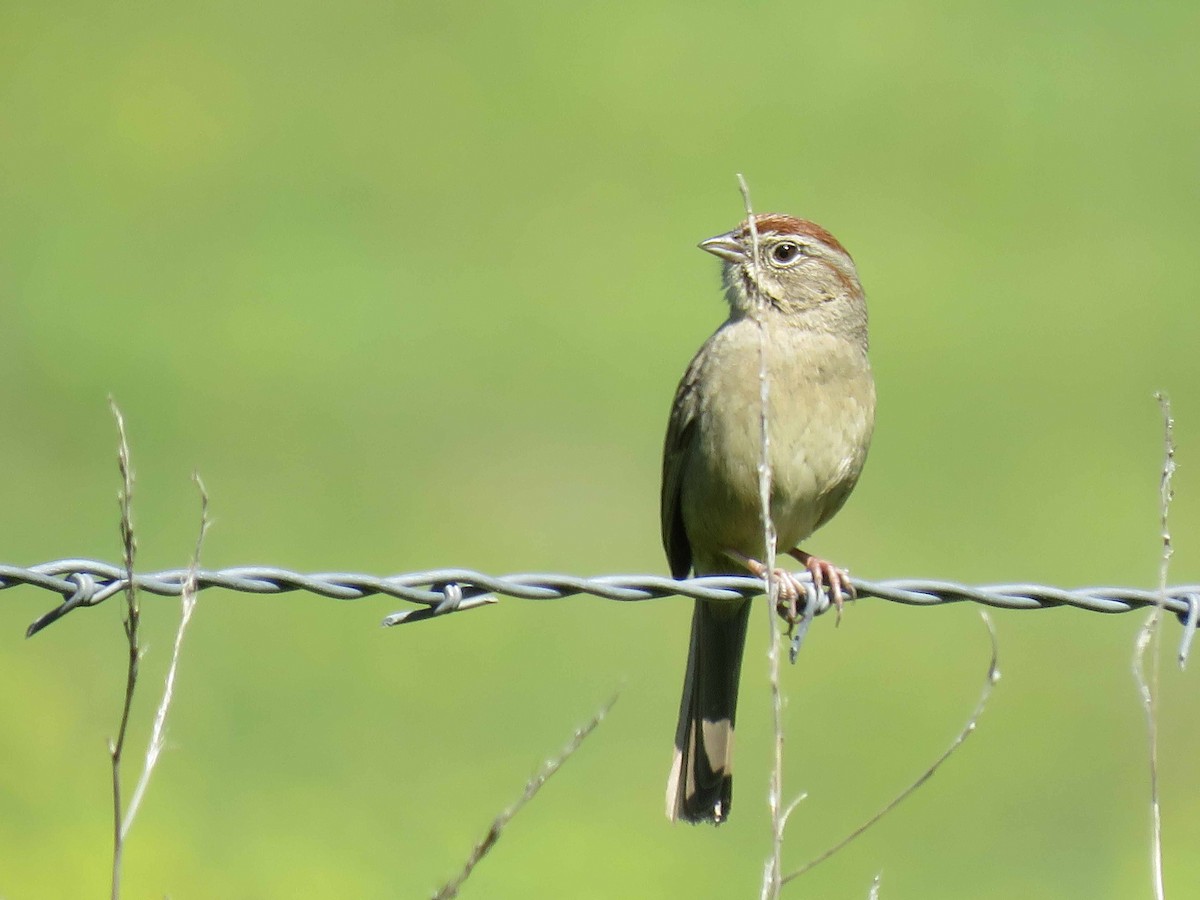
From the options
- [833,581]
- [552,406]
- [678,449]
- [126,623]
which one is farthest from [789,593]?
[552,406]

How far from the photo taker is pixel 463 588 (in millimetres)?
4082

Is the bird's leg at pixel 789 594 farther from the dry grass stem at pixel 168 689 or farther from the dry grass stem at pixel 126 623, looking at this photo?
the dry grass stem at pixel 126 623

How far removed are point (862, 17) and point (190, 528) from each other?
11.8 metres

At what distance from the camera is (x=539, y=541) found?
13.2 m

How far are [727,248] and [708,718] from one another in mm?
1784

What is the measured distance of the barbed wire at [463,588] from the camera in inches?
149

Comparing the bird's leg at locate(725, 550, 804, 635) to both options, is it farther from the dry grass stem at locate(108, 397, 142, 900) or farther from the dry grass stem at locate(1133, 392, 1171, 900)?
the dry grass stem at locate(108, 397, 142, 900)

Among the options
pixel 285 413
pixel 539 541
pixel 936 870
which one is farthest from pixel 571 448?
pixel 936 870

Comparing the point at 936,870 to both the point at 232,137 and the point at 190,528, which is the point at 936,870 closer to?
the point at 190,528

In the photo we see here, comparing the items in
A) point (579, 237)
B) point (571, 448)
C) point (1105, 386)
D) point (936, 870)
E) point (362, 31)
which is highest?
point (362, 31)

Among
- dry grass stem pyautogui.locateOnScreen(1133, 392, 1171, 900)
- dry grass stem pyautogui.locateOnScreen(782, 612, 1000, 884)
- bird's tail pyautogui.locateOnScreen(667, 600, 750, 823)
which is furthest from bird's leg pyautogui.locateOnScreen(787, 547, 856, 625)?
dry grass stem pyautogui.locateOnScreen(1133, 392, 1171, 900)

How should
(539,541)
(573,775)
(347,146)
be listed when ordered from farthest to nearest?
(347,146) < (539,541) < (573,775)

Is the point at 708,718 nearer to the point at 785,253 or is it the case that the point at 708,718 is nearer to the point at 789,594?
the point at 789,594

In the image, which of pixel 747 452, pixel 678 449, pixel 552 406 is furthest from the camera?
pixel 552 406
